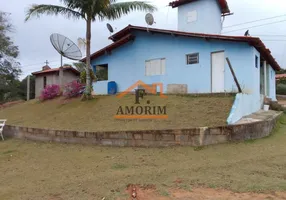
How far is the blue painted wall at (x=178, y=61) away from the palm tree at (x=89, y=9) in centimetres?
284

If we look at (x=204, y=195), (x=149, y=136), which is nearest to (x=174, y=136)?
(x=149, y=136)

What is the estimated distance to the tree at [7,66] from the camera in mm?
23008

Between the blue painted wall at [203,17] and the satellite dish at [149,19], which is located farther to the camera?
the blue painted wall at [203,17]

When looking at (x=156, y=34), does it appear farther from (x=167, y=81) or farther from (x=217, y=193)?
(x=217, y=193)

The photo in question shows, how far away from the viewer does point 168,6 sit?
15.8m

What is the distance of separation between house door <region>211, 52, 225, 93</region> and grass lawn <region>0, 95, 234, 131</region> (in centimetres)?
236

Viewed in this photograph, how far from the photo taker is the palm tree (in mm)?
10672

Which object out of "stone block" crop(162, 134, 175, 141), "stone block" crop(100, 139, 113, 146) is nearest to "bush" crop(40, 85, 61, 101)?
"stone block" crop(100, 139, 113, 146)

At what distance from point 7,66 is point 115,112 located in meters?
21.8

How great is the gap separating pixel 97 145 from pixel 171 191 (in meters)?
3.76

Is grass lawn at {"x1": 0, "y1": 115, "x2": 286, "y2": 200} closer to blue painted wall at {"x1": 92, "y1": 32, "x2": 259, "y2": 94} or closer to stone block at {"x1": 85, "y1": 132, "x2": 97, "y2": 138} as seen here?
stone block at {"x1": 85, "y1": 132, "x2": 97, "y2": 138}

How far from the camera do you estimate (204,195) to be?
356 centimetres

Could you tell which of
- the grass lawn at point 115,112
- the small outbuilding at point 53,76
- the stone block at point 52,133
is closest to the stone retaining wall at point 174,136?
the stone block at point 52,133

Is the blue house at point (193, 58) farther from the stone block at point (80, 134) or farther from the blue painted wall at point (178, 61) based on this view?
the stone block at point (80, 134)
